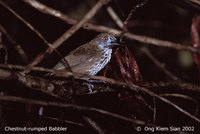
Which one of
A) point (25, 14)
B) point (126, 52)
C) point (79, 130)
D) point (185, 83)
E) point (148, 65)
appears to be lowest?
point (79, 130)

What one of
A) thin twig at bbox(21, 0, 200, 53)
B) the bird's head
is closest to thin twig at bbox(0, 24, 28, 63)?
thin twig at bbox(21, 0, 200, 53)

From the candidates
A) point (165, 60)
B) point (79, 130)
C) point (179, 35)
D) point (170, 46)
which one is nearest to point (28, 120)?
point (79, 130)

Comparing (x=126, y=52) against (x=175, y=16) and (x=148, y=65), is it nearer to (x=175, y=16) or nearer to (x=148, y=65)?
(x=148, y=65)

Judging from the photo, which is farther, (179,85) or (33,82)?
(179,85)

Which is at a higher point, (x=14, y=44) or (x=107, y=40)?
(x=107, y=40)

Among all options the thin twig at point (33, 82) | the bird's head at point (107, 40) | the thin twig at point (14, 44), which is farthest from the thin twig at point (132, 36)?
the bird's head at point (107, 40)

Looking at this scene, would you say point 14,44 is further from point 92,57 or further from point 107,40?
point 107,40

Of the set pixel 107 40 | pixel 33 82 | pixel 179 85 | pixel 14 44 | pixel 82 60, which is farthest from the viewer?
pixel 107 40

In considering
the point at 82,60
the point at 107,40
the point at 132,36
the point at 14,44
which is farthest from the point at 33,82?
the point at 107,40
